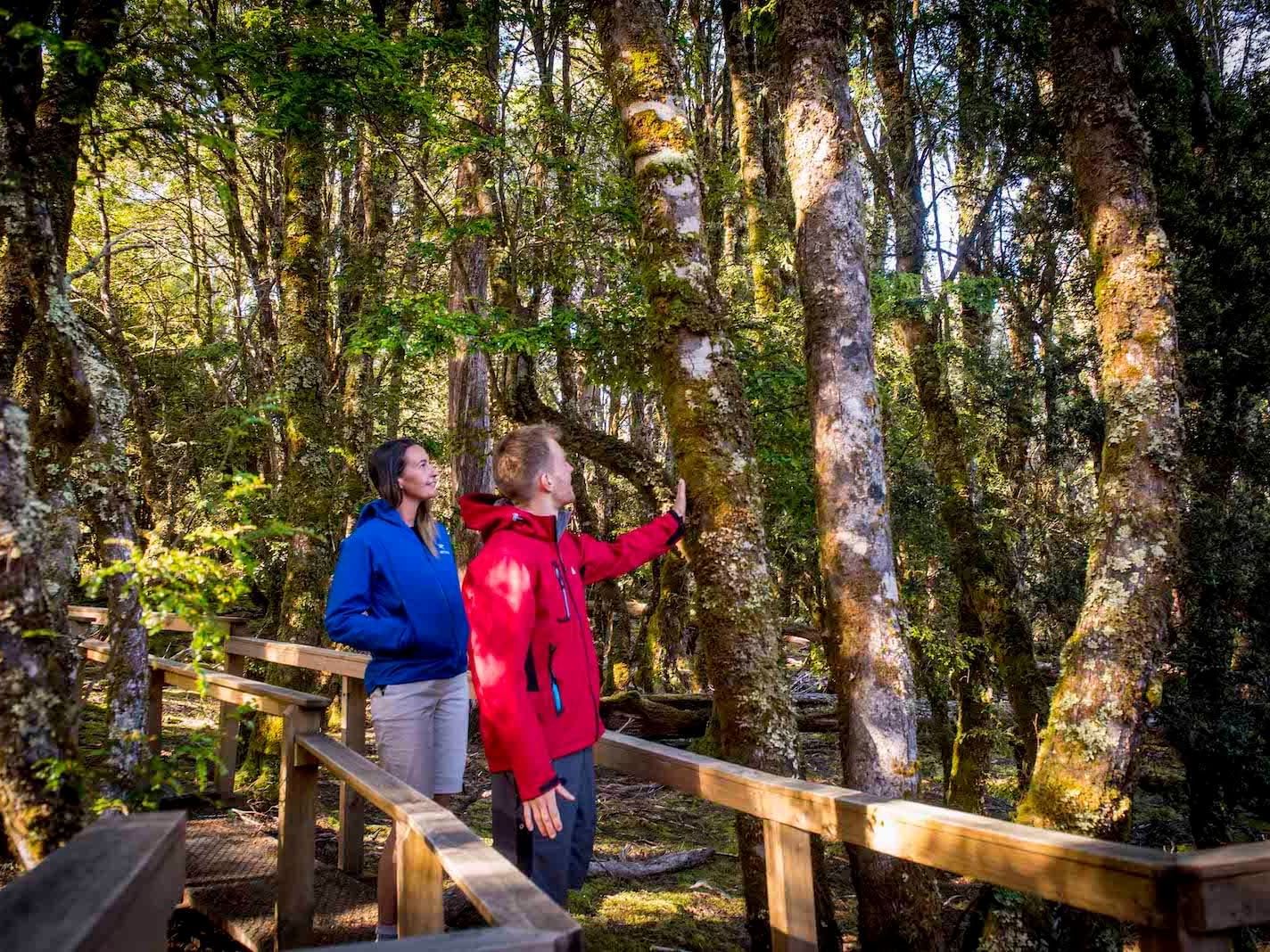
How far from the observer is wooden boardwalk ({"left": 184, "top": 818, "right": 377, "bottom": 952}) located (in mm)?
4168

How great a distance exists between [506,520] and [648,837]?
18.2 feet

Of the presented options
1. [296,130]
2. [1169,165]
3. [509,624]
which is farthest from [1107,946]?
[296,130]

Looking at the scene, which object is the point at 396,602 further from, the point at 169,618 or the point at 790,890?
the point at 169,618

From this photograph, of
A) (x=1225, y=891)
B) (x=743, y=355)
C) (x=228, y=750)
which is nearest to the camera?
(x=1225, y=891)

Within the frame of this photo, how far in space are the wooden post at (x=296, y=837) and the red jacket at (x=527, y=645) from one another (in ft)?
5.56

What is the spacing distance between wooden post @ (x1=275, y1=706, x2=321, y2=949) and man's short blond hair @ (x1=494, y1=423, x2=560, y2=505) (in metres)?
1.84

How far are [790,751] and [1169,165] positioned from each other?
7877 mm

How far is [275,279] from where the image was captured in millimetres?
11492

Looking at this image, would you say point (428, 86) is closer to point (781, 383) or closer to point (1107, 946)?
point (781, 383)

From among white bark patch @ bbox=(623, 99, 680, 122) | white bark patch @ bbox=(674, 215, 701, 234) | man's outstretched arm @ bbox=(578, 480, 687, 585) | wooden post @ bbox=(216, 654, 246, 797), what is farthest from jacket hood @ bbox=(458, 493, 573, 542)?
wooden post @ bbox=(216, 654, 246, 797)

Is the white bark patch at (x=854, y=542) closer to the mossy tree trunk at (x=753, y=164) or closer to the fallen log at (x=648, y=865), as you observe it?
the fallen log at (x=648, y=865)

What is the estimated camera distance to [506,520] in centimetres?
301

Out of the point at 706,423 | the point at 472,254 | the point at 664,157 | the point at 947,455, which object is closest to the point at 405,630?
the point at 706,423

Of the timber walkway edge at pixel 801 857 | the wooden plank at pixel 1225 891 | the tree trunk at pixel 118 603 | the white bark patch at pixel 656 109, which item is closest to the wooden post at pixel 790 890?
the timber walkway edge at pixel 801 857
